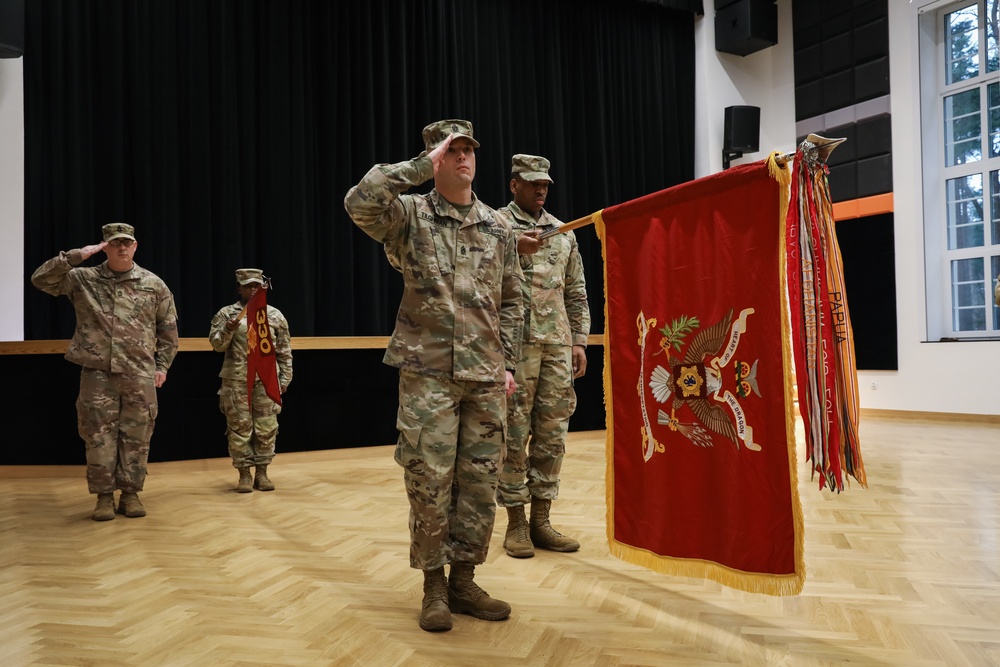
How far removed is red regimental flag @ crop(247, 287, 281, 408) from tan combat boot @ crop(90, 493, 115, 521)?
110cm

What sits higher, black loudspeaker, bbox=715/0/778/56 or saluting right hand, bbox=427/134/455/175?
black loudspeaker, bbox=715/0/778/56

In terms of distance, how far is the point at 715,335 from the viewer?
7.19ft

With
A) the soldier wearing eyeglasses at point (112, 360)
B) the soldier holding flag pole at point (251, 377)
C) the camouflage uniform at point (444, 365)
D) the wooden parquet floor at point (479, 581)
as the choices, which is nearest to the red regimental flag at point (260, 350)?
the soldier holding flag pole at point (251, 377)

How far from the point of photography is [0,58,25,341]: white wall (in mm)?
6320

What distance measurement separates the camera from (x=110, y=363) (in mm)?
4203

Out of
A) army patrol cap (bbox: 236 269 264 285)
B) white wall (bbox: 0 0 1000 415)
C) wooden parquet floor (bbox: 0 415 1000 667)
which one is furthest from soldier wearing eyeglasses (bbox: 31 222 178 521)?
white wall (bbox: 0 0 1000 415)

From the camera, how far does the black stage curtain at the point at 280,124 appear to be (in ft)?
21.8

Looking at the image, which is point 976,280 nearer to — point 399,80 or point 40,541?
point 399,80

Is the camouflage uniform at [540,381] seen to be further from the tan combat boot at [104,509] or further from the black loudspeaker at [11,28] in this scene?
the black loudspeaker at [11,28]

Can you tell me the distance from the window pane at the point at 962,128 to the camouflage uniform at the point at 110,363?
8.66 m

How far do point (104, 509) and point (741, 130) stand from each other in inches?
344

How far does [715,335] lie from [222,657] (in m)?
1.69

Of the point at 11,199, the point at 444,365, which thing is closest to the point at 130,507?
the point at 444,365

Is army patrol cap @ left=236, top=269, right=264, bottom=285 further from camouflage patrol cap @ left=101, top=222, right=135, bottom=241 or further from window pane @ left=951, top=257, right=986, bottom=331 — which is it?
window pane @ left=951, top=257, right=986, bottom=331
